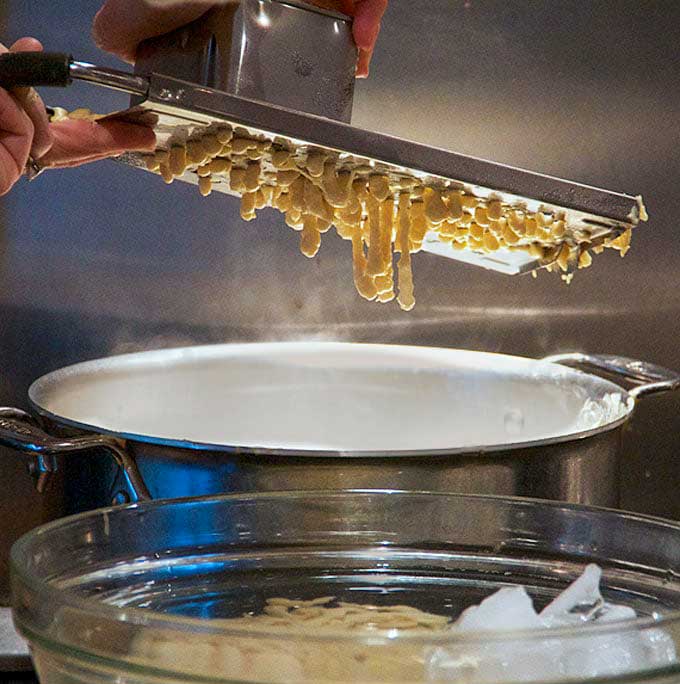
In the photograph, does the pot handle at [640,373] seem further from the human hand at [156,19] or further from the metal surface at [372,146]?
the human hand at [156,19]

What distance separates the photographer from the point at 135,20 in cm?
82

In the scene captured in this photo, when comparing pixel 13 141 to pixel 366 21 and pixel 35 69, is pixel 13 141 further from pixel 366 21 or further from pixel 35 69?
pixel 366 21

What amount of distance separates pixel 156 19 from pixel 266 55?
0.27 feet

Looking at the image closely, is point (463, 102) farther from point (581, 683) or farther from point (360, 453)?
point (581, 683)

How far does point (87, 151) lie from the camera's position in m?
0.88

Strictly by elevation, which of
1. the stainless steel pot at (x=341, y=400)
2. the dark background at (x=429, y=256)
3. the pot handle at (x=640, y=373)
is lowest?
the stainless steel pot at (x=341, y=400)

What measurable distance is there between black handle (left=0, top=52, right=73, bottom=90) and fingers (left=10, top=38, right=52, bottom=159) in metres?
0.05

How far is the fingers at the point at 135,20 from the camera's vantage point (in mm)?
795

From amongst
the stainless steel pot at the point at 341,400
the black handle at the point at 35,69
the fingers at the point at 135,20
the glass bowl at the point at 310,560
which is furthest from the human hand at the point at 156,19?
the glass bowl at the point at 310,560

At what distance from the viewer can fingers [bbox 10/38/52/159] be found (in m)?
0.81

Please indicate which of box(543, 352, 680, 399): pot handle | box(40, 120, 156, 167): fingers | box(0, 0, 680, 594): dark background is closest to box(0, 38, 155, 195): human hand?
box(40, 120, 156, 167): fingers

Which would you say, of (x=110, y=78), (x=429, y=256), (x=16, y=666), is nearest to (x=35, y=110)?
(x=110, y=78)

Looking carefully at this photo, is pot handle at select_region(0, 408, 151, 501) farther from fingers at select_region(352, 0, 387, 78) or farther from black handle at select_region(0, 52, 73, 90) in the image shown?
fingers at select_region(352, 0, 387, 78)

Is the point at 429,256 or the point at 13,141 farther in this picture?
the point at 429,256
